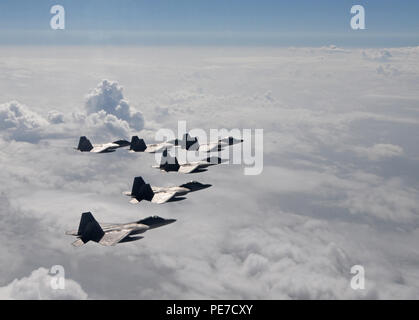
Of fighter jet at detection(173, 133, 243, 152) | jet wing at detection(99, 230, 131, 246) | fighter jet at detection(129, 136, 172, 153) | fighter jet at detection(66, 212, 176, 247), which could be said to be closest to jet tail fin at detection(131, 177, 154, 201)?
fighter jet at detection(66, 212, 176, 247)

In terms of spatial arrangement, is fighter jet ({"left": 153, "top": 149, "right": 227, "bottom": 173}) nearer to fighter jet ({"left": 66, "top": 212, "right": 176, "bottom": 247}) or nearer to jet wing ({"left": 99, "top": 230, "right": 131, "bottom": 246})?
fighter jet ({"left": 66, "top": 212, "right": 176, "bottom": 247})

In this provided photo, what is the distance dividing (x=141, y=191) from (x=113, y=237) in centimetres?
1378

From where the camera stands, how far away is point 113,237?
212ft

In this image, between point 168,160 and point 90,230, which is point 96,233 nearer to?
point 90,230

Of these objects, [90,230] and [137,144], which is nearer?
[90,230]

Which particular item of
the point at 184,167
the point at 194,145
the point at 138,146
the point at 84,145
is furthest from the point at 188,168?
the point at 84,145

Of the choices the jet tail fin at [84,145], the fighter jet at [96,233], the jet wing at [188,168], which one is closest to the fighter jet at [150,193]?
the jet wing at [188,168]

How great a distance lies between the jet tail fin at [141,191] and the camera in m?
75.6

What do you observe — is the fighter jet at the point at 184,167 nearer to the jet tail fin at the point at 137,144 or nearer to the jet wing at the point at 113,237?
the jet tail fin at the point at 137,144

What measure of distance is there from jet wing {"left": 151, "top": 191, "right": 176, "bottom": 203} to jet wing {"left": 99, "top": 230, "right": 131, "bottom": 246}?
424 inches

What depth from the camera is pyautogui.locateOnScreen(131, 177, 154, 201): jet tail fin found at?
248 feet

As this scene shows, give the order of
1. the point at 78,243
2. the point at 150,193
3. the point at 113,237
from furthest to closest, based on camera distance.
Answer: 1. the point at 150,193
2. the point at 113,237
3. the point at 78,243
